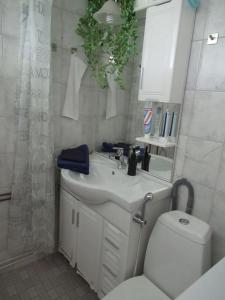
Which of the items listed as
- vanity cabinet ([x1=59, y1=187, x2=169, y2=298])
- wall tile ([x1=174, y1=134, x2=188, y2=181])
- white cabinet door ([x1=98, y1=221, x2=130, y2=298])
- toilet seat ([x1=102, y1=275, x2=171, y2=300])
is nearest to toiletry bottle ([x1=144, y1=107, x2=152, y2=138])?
wall tile ([x1=174, y1=134, x2=188, y2=181])

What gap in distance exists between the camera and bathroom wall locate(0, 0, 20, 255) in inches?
56.9

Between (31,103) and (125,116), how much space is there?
751mm

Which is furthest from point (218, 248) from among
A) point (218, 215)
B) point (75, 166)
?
point (75, 166)

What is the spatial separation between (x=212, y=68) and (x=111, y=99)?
906 mm

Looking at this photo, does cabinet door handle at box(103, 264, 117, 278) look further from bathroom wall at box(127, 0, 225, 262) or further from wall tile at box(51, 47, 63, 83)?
wall tile at box(51, 47, 63, 83)

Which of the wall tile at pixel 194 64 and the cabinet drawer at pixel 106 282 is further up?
the wall tile at pixel 194 64

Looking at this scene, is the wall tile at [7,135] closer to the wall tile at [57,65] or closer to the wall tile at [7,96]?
the wall tile at [7,96]

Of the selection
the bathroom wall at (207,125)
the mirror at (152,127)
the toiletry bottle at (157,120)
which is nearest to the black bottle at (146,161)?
the mirror at (152,127)

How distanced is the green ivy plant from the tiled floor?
1643 mm

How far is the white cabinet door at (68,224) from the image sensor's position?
1716mm

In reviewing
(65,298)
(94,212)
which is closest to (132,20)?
(94,212)

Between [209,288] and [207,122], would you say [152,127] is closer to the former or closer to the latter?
[207,122]

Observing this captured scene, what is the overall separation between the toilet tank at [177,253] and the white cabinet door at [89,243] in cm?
37

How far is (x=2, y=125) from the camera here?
157 centimetres
